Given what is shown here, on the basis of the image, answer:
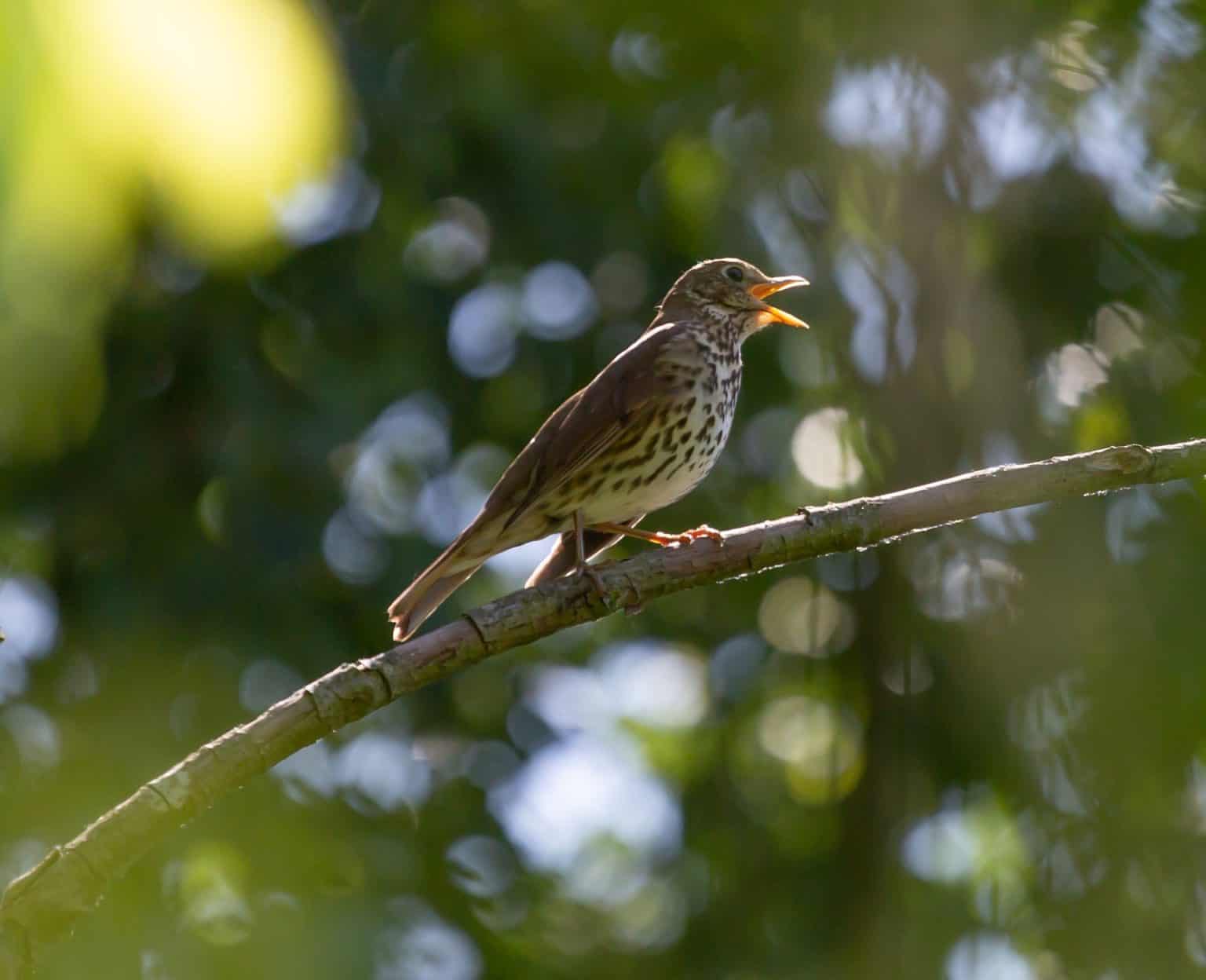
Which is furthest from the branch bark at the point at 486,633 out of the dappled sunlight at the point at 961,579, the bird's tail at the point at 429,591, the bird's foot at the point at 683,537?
the dappled sunlight at the point at 961,579

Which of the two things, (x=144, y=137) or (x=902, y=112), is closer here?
(x=144, y=137)

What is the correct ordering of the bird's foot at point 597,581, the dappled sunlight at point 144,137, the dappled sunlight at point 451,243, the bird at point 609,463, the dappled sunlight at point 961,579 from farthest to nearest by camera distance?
1. the dappled sunlight at point 451,243
2. the dappled sunlight at point 961,579
3. the bird at point 609,463
4. the bird's foot at point 597,581
5. the dappled sunlight at point 144,137

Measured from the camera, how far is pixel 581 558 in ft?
13.2

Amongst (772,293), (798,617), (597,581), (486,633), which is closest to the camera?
(486,633)

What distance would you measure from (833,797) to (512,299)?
236 cm

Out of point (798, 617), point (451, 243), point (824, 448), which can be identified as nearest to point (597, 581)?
point (824, 448)

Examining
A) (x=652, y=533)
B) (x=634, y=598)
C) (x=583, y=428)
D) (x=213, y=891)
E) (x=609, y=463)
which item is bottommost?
(x=213, y=891)

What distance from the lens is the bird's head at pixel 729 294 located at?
17.6 ft

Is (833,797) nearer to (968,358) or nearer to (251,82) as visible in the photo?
(968,358)

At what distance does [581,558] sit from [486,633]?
1199 millimetres

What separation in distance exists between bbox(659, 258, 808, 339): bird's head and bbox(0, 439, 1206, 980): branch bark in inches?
86.9

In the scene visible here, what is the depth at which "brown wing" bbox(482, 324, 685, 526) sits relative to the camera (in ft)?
15.0

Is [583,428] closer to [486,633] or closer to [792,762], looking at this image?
[486,633]

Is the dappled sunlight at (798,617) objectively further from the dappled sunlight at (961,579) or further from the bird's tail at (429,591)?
the bird's tail at (429,591)
